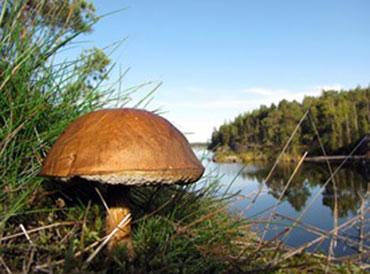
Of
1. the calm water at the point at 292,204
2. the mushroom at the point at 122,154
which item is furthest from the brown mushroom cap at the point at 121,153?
the calm water at the point at 292,204

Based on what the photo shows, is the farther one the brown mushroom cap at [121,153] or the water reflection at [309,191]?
the water reflection at [309,191]

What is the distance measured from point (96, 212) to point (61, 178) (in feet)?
1.39

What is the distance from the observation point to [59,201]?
174 centimetres

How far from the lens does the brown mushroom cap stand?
1.35m

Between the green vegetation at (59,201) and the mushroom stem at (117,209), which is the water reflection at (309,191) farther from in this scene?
the mushroom stem at (117,209)

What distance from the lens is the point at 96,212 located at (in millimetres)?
1761

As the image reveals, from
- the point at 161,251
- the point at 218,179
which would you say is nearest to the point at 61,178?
the point at 161,251

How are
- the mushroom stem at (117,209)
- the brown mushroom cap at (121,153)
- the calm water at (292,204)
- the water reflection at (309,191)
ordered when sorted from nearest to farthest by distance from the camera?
the brown mushroom cap at (121,153) → the mushroom stem at (117,209) → the calm water at (292,204) → the water reflection at (309,191)

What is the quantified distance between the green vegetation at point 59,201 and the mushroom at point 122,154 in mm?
135

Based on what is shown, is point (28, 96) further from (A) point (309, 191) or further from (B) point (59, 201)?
(A) point (309, 191)

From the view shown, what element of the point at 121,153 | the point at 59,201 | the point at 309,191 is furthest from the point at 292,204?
the point at 121,153

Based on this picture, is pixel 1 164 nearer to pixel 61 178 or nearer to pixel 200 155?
pixel 61 178

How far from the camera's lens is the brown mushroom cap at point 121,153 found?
1.35m

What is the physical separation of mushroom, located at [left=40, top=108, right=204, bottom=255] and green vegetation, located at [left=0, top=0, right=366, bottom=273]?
135 mm
